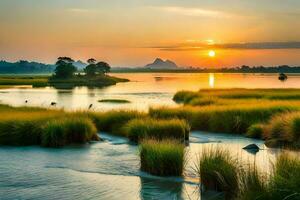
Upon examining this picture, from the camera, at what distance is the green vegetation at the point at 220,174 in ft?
43.8

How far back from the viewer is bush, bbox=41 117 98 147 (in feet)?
77.6

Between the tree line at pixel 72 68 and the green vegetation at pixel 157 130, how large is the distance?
129 metres

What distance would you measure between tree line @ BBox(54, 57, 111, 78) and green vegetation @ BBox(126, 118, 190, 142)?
5097 inches

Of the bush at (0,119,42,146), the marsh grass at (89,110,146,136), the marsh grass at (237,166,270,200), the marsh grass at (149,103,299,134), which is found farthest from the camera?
the marsh grass at (149,103,299,134)

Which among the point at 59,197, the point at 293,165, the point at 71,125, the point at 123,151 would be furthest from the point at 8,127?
the point at 293,165

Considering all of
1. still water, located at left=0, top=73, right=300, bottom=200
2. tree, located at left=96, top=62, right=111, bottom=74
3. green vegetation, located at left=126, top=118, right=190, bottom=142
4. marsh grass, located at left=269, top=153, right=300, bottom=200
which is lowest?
still water, located at left=0, top=73, right=300, bottom=200

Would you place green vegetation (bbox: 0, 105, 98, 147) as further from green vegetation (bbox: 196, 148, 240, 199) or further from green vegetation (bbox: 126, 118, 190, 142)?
green vegetation (bbox: 196, 148, 240, 199)

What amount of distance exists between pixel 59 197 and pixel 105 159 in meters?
6.34

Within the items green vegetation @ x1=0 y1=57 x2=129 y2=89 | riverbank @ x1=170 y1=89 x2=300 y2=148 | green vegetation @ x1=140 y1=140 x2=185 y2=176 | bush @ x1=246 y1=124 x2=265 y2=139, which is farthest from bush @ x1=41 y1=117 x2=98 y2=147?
green vegetation @ x1=0 y1=57 x2=129 y2=89

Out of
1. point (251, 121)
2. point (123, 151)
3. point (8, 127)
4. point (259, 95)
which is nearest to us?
point (123, 151)

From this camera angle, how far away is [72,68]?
15525cm

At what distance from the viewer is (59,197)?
13977 mm

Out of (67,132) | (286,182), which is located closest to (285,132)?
(67,132)

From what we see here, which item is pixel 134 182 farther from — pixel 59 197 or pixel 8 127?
pixel 8 127
